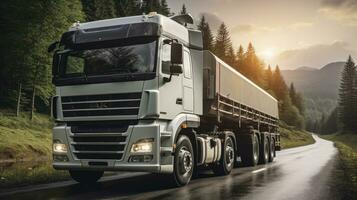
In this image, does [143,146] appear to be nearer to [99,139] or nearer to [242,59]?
[99,139]

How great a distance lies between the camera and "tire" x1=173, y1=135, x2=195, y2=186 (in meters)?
9.97

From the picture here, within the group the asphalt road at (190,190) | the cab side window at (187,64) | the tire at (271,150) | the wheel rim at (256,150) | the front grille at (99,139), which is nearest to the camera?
the asphalt road at (190,190)

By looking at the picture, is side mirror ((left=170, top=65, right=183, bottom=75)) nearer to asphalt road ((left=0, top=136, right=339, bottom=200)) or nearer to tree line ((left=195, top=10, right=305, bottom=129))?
asphalt road ((left=0, top=136, right=339, bottom=200))

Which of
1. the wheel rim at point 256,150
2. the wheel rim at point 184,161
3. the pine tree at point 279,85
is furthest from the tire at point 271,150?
the pine tree at point 279,85

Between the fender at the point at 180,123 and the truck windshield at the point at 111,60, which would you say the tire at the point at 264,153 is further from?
the truck windshield at the point at 111,60

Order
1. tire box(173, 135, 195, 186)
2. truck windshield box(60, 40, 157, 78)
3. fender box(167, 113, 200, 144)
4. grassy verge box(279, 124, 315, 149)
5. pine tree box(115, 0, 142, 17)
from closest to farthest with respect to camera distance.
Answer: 1. truck windshield box(60, 40, 157, 78)
2. fender box(167, 113, 200, 144)
3. tire box(173, 135, 195, 186)
4. pine tree box(115, 0, 142, 17)
5. grassy verge box(279, 124, 315, 149)

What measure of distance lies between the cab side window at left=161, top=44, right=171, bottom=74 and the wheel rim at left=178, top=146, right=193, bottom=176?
195 centimetres

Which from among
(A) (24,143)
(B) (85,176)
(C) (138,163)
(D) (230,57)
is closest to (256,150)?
(B) (85,176)

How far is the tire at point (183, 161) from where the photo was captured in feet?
32.7

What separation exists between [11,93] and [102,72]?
114 ft

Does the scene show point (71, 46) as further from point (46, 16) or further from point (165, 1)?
point (165, 1)

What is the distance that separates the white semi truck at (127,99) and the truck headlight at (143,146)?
0.02 metres

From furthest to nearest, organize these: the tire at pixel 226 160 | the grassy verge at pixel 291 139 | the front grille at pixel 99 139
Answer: the grassy verge at pixel 291 139, the tire at pixel 226 160, the front grille at pixel 99 139

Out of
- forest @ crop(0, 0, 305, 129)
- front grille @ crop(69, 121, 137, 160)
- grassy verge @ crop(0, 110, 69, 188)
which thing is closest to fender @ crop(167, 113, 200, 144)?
front grille @ crop(69, 121, 137, 160)
